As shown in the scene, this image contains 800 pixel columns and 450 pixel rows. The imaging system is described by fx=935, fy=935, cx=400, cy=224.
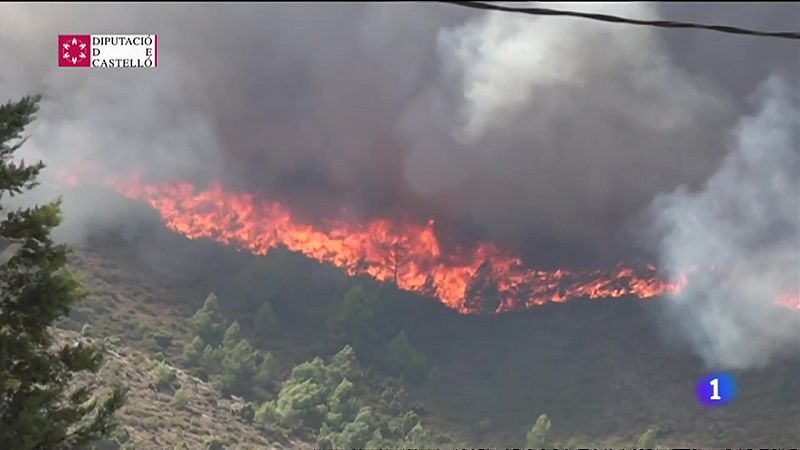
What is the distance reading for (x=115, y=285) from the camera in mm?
139250

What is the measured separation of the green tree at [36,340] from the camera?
17766mm

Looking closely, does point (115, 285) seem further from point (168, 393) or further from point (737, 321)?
point (737, 321)

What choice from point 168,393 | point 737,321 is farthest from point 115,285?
point 737,321

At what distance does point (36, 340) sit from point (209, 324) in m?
119

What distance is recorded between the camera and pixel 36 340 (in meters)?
18.1

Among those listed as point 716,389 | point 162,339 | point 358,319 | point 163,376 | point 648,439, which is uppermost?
point 358,319

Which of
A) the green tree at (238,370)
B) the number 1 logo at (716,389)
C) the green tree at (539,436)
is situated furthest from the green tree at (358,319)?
the number 1 logo at (716,389)

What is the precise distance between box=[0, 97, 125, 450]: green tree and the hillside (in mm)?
63033

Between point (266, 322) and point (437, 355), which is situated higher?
point (266, 322)

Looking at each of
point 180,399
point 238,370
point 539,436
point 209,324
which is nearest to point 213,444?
point 180,399

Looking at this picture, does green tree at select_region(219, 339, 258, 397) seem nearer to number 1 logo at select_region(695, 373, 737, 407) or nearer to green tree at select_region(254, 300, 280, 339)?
green tree at select_region(254, 300, 280, 339)

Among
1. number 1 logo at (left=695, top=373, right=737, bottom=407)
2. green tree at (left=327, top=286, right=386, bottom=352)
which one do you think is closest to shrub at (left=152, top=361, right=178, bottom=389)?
green tree at (left=327, top=286, right=386, bottom=352)

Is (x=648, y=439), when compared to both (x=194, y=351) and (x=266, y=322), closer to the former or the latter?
(x=194, y=351)

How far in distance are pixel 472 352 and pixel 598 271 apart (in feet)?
122
